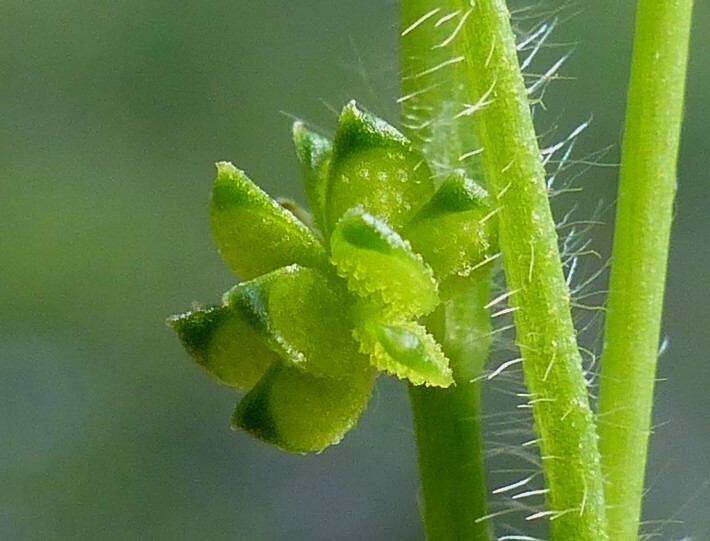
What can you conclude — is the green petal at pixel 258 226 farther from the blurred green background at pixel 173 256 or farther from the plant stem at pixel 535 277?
the blurred green background at pixel 173 256

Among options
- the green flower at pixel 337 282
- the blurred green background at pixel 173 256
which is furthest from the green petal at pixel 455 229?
the blurred green background at pixel 173 256

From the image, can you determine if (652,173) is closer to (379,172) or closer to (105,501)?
(379,172)

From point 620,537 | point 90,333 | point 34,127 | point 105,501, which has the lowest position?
point 105,501

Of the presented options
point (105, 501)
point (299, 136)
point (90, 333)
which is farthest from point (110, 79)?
point (299, 136)

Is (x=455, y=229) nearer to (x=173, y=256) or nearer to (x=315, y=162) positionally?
(x=315, y=162)

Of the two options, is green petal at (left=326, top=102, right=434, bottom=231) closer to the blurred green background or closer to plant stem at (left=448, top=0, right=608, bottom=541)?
plant stem at (left=448, top=0, right=608, bottom=541)

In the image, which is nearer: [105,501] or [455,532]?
[455,532]


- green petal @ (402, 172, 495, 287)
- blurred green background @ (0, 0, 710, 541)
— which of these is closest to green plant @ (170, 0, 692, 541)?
green petal @ (402, 172, 495, 287)

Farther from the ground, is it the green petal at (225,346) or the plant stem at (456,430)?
the green petal at (225,346)
